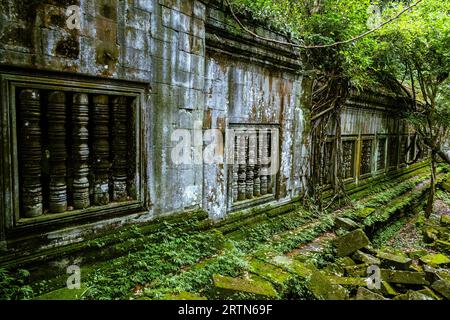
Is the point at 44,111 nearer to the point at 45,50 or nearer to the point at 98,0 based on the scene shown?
the point at 45,50

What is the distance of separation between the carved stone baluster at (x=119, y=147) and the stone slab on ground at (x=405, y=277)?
433 cm

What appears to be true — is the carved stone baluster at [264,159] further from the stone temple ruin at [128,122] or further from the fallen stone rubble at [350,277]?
the fallen stone rubble at [350,277]

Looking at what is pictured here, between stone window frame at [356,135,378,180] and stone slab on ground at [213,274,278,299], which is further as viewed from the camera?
stone window frame at [356,135,378,180]

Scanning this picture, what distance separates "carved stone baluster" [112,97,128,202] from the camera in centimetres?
350

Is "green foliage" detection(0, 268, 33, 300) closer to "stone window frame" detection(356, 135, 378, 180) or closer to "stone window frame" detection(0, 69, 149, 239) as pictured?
"stone window frame" detection(0, 69, 149, 239)

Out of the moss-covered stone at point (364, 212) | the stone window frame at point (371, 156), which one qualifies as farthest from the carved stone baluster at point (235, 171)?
the stone window frame at point (371, 156)

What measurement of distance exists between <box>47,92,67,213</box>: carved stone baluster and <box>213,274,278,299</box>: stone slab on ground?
1.90 m

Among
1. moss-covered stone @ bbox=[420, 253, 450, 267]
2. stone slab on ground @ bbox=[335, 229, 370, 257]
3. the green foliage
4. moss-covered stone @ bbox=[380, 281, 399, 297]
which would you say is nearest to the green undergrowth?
the green foliage

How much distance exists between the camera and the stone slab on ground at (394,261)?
5148 millimetres

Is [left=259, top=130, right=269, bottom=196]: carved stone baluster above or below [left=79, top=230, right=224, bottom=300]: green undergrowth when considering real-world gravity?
above

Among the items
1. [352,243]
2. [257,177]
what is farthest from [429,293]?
[257,177]

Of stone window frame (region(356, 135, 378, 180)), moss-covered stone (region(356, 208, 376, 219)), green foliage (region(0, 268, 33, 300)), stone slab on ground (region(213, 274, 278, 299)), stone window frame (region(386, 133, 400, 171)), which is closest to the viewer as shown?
green foliage (region(0, 268, 33, 300))

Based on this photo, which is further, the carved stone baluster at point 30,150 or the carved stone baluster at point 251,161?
the carved stone baluster at point 251,161

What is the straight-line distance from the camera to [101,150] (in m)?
3.38
